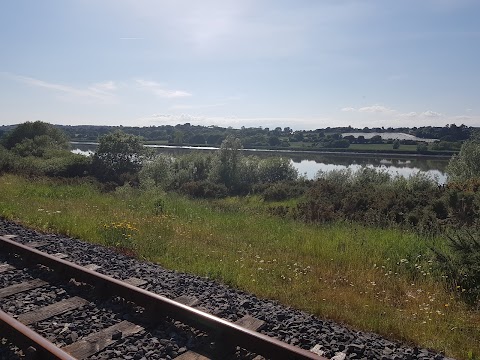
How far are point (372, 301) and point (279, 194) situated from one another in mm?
27433

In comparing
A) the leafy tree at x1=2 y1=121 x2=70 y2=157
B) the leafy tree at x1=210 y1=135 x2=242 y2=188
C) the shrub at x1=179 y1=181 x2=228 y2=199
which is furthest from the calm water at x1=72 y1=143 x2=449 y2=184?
the shrub at x1=179 y1=181 x2=228 y2=199

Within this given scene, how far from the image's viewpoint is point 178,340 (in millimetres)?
4262

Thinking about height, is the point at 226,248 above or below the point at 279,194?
above

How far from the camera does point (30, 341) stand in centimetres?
389

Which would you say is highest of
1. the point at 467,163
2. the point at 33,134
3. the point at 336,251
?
the point at 33,134

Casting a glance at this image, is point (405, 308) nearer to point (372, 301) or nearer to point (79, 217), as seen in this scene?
point (372, 301)

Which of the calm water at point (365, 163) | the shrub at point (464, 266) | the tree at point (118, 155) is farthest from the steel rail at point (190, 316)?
the tree at point (118, 155)

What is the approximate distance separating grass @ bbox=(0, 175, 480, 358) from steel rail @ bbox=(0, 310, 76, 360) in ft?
9.72

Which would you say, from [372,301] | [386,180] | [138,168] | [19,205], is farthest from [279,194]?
[372,301]

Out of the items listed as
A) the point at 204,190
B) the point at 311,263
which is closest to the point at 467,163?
the point at 204,190

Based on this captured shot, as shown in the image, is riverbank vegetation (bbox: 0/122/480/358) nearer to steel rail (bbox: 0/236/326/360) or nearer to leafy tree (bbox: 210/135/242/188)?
steel rail (bbox: 0/236/326/360)

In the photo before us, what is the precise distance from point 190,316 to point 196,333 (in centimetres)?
19

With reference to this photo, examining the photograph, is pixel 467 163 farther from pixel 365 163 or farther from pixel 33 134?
pixel 33 134

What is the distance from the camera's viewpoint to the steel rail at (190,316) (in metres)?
3.82
